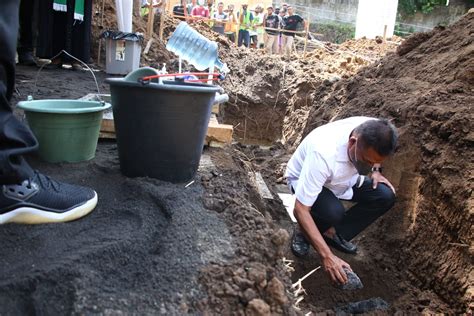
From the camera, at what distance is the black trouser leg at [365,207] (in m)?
3.39

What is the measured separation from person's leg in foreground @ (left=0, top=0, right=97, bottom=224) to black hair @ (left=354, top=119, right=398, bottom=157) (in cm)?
170

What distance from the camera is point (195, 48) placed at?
225 inches

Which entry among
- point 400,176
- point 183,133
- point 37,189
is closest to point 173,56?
point 400,176

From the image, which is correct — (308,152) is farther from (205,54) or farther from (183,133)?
(205,54)

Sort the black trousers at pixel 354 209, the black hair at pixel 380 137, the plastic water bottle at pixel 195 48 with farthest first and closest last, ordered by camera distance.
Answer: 1. the plastic water bottle at pixel 195 48
2. the black trousers at pixel 354 209
3. the black hair at pixel 380 137

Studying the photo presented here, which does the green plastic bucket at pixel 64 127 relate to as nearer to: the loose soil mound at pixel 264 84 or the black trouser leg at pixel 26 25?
the black trouser leg at pixel 26 25

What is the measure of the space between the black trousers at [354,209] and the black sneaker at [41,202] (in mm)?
1827

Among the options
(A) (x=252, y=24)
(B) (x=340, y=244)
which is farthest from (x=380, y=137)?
(A) (x=252, y=24)

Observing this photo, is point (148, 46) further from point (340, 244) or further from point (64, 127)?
point (64, 127)

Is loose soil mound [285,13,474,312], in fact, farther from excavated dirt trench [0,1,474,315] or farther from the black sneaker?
the black sneaker

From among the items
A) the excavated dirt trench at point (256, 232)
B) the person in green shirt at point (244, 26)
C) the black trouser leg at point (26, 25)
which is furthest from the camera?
the person in green shirt at point (244, 26)

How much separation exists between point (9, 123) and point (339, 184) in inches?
89.3

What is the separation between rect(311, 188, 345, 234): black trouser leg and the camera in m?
3.20

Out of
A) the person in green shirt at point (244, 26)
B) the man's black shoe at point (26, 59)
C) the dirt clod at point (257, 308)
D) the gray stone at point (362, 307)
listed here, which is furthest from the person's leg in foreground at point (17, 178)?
the person in green shirt at point (244, 26)
